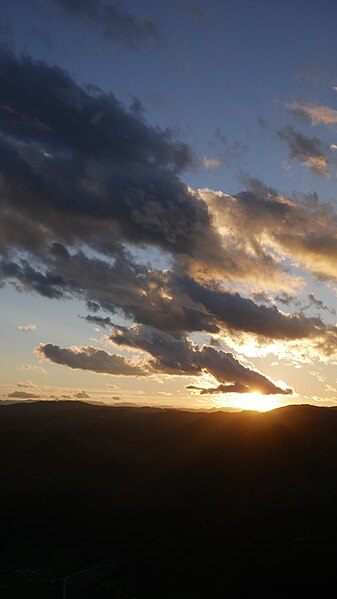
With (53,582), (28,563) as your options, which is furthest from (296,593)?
(28,563)

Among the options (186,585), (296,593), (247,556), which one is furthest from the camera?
(247,556)

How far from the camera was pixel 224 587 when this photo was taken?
6747 inches

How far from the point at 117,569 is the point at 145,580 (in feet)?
53.1

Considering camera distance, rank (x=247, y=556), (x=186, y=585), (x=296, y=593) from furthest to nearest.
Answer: (x=247, y=556)
(x=186, y=585)
(x=296, y=593)

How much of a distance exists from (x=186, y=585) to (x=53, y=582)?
42265 mm

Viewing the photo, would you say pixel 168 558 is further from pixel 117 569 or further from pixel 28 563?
pixel 28 563

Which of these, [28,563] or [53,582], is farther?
[28,563]

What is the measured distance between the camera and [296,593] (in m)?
165

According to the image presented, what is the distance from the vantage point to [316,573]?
17200 centimetres

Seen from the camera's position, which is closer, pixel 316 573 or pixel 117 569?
pixel 316 573

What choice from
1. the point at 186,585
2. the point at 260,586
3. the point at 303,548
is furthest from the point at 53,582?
the point at 303,548

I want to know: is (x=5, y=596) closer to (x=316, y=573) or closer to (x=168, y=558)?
(x=168, y=558)

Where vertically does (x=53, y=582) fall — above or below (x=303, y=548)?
below

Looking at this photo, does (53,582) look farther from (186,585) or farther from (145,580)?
(186,585)
